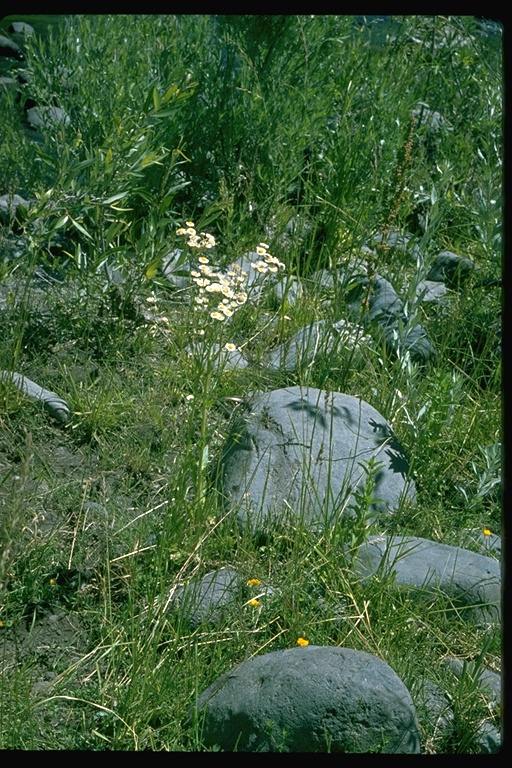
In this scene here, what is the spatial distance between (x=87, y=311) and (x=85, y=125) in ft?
4.29

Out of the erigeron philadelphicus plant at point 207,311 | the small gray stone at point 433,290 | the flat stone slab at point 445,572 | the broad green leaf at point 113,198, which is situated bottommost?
the flat stone slab at point 445,572

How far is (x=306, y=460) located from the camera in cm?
364

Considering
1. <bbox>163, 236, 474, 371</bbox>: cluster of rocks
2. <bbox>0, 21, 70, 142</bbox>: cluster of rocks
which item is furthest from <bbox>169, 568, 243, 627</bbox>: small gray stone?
<bbox>0, 21, 70, 142</bbox>: cluster of rocks

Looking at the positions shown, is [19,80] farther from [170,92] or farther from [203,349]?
[203,349]

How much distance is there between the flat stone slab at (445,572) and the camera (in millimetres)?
3195

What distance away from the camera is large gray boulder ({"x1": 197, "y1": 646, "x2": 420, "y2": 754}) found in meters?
2.54

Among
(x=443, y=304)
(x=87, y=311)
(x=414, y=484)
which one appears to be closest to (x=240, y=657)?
(x=414, y=484)

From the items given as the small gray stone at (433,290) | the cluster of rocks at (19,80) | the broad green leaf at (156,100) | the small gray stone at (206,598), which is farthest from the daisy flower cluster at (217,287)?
the cluster of rocks at (19,80)

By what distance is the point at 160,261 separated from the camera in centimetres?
454

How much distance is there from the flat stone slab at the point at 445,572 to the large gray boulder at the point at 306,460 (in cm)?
16

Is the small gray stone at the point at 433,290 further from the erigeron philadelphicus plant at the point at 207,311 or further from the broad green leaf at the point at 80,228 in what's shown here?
the broad green leaf at the point at 80,228

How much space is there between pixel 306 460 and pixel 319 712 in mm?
1261

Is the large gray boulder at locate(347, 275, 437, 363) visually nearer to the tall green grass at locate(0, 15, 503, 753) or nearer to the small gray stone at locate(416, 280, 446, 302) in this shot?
the tall green grass at locate(0, 15, 503, 753)

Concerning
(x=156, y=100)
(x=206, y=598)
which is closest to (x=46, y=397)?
(x=206, y=598)
